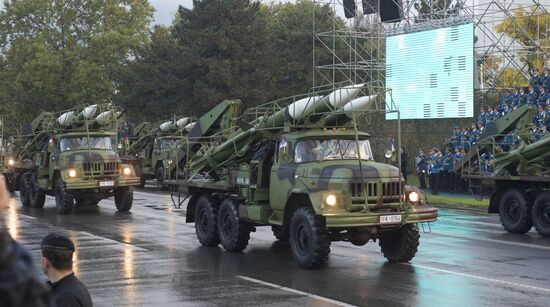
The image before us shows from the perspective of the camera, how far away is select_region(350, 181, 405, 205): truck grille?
39.1 feet

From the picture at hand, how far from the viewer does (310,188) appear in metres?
12.2

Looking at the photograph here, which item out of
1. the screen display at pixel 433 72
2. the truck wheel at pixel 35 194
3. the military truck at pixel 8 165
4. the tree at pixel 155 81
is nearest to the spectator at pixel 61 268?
the truck wheel at pixel 35 194

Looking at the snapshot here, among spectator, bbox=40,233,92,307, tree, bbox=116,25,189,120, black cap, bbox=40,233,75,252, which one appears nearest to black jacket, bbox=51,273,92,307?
spectator, bbox=40,233,92,307

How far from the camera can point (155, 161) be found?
36156mm

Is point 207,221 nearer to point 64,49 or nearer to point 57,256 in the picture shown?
point 57,256

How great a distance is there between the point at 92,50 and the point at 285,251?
4927cm

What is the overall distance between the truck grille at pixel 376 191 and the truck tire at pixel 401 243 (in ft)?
2.23

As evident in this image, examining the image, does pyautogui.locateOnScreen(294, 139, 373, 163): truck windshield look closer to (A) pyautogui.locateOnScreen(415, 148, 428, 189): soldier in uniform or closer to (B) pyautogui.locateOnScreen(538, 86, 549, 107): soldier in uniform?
(B) pyautogui.locateOnScreen(538, 86, 549, 107): soldier in uniform

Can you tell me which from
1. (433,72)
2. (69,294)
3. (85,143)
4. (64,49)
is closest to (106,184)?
(85,143)

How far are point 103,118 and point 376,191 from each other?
1515cm

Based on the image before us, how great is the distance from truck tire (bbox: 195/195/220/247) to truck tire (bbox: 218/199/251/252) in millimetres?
212

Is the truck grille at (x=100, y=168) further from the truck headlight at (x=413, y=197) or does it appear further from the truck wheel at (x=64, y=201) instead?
the truck headlight at (x=413, y=197)

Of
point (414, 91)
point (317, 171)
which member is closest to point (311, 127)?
point (317, 171)

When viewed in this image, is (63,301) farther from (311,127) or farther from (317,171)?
(311,127)
